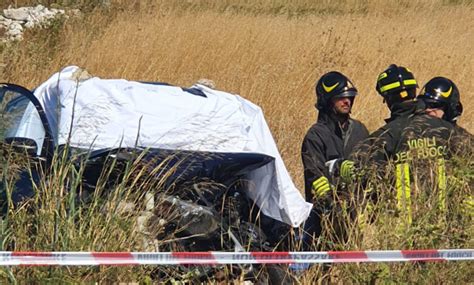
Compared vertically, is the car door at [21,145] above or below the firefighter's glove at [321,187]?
above

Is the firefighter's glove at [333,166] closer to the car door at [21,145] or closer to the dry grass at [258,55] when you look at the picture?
the car door at [21,145]

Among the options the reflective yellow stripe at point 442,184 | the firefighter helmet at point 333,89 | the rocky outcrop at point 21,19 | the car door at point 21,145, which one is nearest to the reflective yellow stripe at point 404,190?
the reflective yellow stripe at point 442,184

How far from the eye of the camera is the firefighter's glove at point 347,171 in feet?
17.0

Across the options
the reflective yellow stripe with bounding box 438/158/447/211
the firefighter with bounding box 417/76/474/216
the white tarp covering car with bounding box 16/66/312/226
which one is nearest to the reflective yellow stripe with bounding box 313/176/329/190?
the white tarp covering car with bounding box 16/66/312/226

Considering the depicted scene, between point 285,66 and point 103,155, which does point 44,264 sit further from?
point 285,66

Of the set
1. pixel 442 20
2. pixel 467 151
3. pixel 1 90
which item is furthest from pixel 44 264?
pixel 442 20

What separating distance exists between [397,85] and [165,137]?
190 centimetres

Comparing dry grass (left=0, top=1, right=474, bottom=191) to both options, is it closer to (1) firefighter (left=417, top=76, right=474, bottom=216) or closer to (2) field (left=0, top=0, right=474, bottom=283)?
(2) field (left=0, top=0, right=474, bottom=283)

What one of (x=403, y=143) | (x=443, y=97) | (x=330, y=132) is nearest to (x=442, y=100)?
(x=443, y=97)

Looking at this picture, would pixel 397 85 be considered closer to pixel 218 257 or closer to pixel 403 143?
pixel 403 143

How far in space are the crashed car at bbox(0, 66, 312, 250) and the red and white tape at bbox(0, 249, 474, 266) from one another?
37cm

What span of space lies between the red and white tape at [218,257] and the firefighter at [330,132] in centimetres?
104

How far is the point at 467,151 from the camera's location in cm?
541

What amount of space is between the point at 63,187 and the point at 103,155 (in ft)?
1.54
